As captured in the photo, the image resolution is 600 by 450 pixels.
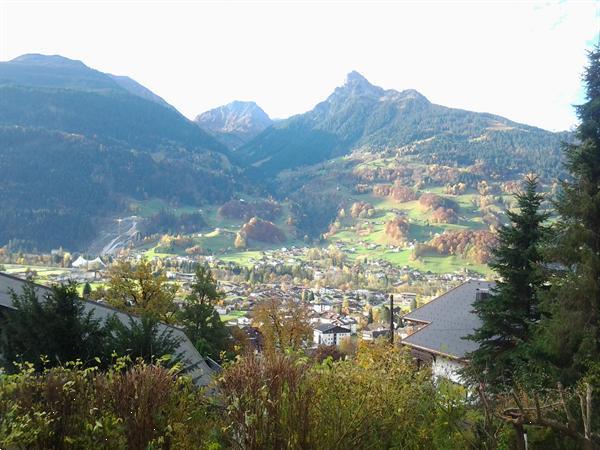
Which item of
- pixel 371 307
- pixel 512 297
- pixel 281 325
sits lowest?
pixel 371 307

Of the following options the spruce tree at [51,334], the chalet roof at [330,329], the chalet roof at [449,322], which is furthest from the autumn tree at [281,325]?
the chalet roof at [330,329]

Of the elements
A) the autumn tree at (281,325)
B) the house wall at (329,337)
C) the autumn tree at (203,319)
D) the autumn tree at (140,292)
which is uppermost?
the autumn tree at (140,292)

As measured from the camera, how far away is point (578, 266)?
37.2ft

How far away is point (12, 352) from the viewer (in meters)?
10.4

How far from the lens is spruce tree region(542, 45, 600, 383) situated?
1094 cm

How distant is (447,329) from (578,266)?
10.8 meters

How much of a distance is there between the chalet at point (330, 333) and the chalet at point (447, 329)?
4820 cm

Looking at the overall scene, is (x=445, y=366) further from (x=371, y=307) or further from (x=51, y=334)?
(x=371, y=307)

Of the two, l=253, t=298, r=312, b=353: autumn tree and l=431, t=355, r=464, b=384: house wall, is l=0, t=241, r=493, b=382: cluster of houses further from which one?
l=253, t=298, r=312, b=353: autumn tree

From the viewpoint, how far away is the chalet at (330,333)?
72062 mm

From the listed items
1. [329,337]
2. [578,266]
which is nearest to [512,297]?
[578,266]

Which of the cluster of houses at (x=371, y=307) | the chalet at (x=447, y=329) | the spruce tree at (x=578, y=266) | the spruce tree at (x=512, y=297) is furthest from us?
the cluster of houses at (x=371, y=307)

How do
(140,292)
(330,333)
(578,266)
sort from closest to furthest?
(578,266), (140,292), (330,333)

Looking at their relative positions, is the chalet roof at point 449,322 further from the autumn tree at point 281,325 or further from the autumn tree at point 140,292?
the autumn tree at point 140,292
